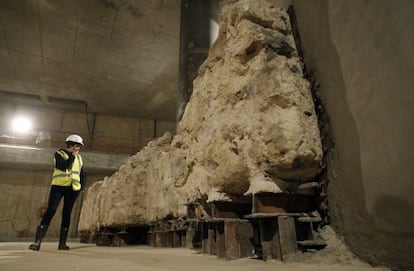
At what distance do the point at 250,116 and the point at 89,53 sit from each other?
27.3 feet

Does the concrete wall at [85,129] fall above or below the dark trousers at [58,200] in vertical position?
above

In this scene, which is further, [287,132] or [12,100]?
[12,100]

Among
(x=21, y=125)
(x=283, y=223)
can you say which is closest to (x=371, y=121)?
(x=283, y=223)

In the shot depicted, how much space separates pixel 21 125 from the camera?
38.5ft

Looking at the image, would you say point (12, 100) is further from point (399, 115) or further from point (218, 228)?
point (399, 115)

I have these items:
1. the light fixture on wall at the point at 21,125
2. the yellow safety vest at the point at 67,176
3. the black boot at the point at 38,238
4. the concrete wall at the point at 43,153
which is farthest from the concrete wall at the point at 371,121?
the light fixture on wall at the point at 21,125

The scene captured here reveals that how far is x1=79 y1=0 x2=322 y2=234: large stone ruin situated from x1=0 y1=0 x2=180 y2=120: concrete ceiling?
5666mm

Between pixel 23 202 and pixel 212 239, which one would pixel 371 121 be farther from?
pixel 23 202

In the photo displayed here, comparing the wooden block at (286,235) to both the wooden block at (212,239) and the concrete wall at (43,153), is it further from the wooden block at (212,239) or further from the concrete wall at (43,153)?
the concrete wall at (43,153)

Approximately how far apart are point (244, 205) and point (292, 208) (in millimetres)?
418

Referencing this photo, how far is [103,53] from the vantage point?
8.80 meters

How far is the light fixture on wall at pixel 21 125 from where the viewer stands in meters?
11.6

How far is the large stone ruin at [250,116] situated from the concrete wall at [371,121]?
185 millimetres

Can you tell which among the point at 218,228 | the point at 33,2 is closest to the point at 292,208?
the point at 218,228
